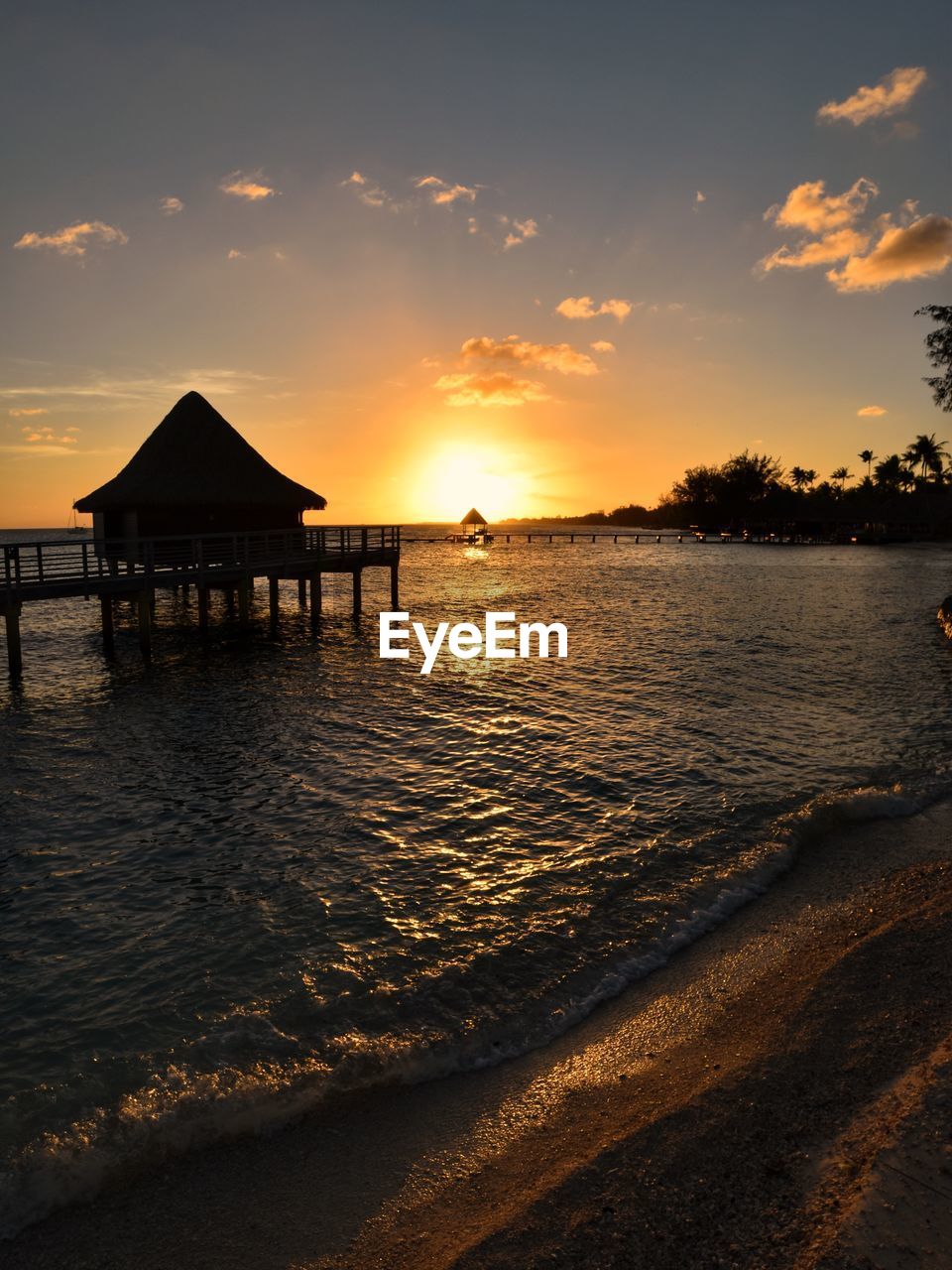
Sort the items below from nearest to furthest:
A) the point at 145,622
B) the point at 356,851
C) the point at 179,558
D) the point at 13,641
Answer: the point at 356,851
the point at 13,641
the point at 145,622
the point at 179,558

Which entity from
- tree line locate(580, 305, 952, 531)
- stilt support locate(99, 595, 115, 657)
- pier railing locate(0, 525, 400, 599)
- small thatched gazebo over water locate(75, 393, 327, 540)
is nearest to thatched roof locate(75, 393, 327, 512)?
small thatched gazebo over water locate(75, 393, 327, 540)

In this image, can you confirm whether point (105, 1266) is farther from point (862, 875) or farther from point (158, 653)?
point (158, 653)

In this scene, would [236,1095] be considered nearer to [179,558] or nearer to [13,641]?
[13,641]

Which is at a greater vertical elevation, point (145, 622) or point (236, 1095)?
point (145, 622)

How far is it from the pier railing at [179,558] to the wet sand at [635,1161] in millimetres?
16242

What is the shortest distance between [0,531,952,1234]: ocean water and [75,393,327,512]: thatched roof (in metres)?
8.34

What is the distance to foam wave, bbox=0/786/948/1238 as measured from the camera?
4.42 m

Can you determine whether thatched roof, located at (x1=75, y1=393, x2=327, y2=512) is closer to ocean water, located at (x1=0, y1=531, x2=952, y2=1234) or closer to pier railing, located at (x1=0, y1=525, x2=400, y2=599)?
pier railing, located at (x1=0, y1=525, x2=400, y2=599)

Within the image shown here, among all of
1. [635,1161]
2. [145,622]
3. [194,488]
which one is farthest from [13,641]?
[635,1161]

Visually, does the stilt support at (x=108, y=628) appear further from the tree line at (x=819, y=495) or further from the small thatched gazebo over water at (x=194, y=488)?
the tree line at (x=819, y=495)

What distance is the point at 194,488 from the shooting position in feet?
91.5

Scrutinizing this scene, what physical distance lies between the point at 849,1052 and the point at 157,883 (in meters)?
7.64

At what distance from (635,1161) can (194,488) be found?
28.3 metres

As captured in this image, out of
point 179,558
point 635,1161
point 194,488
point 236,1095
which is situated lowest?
point 236,1095
